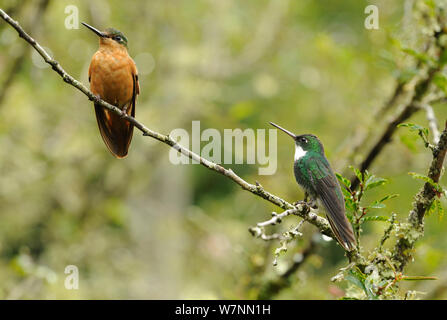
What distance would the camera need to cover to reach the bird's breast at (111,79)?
311cm

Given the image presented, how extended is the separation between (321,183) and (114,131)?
129cm

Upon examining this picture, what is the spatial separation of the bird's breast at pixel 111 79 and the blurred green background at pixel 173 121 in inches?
71.7

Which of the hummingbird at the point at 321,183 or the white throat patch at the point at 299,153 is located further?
the white throat patch at the point at 299,153

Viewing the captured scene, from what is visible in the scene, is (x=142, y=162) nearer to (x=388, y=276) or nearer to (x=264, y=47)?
(x=264, y=47)

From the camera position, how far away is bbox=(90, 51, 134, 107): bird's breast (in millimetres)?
3107

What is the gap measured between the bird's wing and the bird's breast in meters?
1.26

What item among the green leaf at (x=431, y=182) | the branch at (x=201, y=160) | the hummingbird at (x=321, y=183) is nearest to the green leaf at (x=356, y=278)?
the hummingbird at (x=321, y=183)

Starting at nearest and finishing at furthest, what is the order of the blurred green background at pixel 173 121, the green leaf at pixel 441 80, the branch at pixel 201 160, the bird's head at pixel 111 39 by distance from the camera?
the branch at pixel 201 160 → the green leaf at pixel 441 80 → the bird's head at pixel 111 39 → the blurred green background at pixel 173 121

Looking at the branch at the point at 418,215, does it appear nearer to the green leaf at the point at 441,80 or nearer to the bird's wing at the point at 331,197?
the bird's wing at the point at 331,197

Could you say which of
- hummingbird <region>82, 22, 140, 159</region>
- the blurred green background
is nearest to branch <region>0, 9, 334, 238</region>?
hummingbird <region>82, 22, 140, 159</region>

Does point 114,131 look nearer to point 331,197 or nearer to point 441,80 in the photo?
point 331,197

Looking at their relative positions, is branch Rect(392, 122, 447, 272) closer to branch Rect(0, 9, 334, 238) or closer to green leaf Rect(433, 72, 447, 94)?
branch Rect(0, 9, 334, 238)

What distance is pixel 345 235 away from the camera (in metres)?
2.27

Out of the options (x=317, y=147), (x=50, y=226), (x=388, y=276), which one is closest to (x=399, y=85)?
(x=317, y=147)
